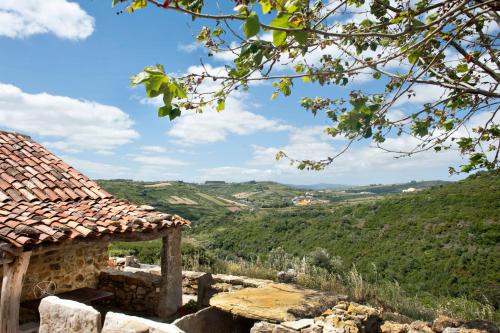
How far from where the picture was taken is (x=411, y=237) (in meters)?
26.6

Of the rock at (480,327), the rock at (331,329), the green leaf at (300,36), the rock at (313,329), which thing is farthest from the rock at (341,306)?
the green leaf at (300,36)

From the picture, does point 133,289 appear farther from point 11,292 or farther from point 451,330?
point 451,330

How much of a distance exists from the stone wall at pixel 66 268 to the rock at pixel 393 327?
16.3 feet

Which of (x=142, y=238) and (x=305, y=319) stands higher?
(x=142, y=238)

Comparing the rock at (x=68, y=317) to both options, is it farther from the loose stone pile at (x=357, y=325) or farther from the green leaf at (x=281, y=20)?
the green leaf at (x=281, y=20)

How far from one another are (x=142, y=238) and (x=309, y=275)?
470 centimetres

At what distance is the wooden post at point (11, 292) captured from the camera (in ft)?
19.4

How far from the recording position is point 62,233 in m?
6.19

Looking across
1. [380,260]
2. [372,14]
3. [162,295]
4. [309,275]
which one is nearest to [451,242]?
[380,260]

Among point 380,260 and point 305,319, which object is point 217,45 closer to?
point 305,319

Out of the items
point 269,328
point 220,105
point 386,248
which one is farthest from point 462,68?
point 386,248

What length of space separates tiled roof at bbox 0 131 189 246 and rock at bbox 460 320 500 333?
541cm

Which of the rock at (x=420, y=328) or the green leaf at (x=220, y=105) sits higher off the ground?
the green leaf at (x=220, y=105)

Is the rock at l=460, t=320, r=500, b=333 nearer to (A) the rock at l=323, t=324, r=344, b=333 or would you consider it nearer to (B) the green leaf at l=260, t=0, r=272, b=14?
(A) the rock at l=323, t=324, r=344, b=333
